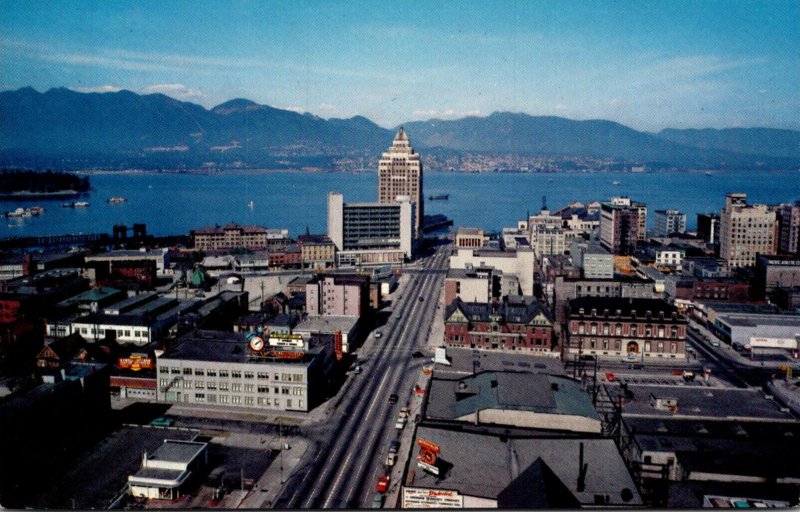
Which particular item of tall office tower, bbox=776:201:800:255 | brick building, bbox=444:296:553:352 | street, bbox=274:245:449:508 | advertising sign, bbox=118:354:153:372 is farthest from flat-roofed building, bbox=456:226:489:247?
advertising sign, bbox=118:354:153:372

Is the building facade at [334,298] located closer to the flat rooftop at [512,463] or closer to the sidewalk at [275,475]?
the sidewalk at [275,475]

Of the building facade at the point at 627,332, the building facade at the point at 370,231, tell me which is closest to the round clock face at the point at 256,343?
the building facade at the point at 627,332

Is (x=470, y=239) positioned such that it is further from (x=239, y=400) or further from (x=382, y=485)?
(x=382, y=485)

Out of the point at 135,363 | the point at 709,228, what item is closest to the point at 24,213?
the point at 135,363

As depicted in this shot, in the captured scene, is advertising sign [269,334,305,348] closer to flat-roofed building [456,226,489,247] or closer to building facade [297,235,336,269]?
building facade [297,235,336,269]

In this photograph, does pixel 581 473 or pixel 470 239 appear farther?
pixel 470 239

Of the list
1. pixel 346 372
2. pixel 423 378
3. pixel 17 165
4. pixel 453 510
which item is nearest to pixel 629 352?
pixel 423 378
